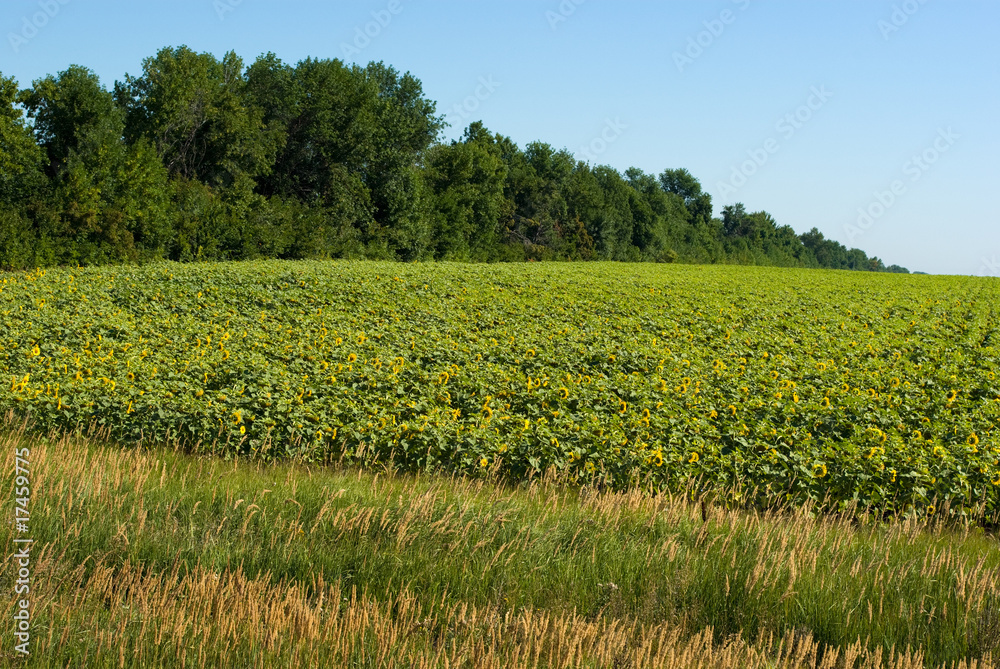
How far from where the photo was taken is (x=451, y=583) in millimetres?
4875

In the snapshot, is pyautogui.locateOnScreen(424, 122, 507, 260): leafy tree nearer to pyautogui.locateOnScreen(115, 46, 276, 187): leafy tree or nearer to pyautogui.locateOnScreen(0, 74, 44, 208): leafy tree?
pyautogui.locateOnScreen(115, 46, 276, 187): leafy tree

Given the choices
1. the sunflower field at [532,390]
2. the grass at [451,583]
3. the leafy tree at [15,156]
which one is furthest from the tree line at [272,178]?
the grass at [451,583]

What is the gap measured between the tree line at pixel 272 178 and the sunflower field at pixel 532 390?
11.9 m

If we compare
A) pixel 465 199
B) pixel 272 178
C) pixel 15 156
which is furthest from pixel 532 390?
pixel 465 199

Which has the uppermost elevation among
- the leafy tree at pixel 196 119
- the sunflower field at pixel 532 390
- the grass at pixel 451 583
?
the leafy tree at pixel 196 119

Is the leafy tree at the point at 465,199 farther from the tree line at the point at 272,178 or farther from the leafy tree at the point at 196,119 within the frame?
the leafy tree at the point at 196,119

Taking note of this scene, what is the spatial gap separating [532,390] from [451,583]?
572cm

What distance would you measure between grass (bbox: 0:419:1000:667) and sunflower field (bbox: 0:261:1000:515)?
1532 millimetres

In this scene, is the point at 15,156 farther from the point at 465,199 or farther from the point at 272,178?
the point at 465,199

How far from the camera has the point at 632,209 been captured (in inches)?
3593

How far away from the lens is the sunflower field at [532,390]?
8.06 metres

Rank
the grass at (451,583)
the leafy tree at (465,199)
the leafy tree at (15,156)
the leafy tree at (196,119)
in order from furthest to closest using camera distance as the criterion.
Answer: the leafy tree at (465,199), the leafy tree at (196,119), the leafy tree at (15,156), the grass at (451,583)

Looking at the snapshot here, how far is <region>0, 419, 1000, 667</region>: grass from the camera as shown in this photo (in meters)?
3.83

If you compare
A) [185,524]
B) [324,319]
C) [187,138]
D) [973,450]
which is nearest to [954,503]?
[973,450]
